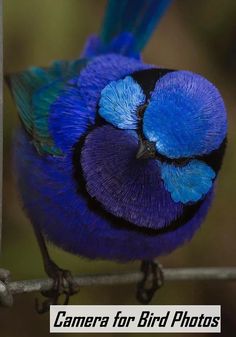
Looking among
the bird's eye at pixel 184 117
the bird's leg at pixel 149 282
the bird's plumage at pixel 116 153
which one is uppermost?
the bird's eye at pixel 184 117

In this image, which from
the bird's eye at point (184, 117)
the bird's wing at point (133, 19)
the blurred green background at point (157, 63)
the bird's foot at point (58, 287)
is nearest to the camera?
the bird's eye at point (184, 117)

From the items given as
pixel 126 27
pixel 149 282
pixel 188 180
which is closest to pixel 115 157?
pixel 188 180

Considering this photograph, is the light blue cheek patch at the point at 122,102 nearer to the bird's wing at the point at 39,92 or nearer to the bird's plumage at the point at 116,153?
the bird's plumage at the point at 116,153

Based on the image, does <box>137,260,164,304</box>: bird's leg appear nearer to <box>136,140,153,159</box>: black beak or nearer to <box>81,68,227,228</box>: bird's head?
<box>81,68,227,228</box>: bird's head

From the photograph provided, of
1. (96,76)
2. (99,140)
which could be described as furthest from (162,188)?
(96,76)

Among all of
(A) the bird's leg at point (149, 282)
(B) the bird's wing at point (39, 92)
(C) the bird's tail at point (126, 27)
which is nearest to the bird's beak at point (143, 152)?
(B) the bird's wing at point (39, 92)
